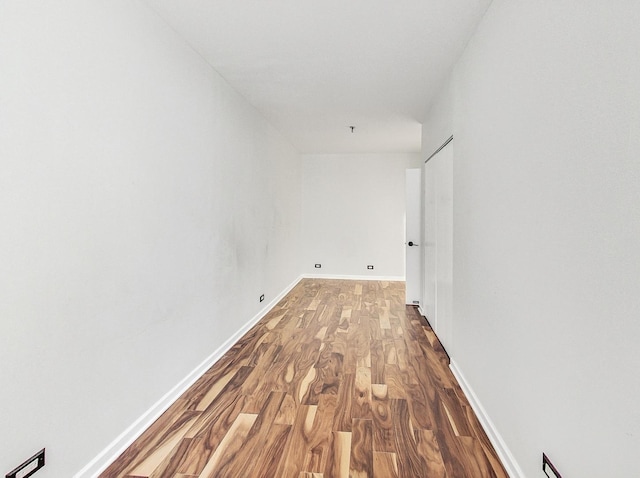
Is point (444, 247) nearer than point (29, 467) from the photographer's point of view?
No

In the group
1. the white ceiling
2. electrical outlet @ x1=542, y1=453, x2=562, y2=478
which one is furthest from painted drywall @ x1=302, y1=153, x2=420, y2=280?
electrical outlet @ x1=542, y1=453, x2=562, y2=478

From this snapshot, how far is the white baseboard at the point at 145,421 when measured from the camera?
181cm

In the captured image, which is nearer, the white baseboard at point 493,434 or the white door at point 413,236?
the white baseboard at point 493,434

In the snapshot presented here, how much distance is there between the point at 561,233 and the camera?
1367 millimetres

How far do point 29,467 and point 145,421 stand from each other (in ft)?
2.57

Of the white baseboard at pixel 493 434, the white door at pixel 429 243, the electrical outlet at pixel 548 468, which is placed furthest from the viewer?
the white door at pixel 429 243

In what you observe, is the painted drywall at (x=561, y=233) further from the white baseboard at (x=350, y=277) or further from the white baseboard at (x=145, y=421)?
the white baseboard at (x=350, y=277)

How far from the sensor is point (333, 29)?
2.52m

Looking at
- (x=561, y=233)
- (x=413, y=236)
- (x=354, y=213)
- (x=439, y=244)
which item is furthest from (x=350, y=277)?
(x=561, y=233)

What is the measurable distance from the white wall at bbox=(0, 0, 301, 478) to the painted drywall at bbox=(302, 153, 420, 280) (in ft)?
14.9

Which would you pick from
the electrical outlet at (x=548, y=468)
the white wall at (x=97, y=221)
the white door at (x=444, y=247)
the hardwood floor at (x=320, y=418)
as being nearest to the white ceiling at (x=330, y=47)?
the white wall at (x=97, y=221)

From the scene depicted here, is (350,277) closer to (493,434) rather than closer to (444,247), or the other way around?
(444,247)

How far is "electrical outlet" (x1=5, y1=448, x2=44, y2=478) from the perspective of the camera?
4.58ft

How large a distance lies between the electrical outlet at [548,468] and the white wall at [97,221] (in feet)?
6.57
